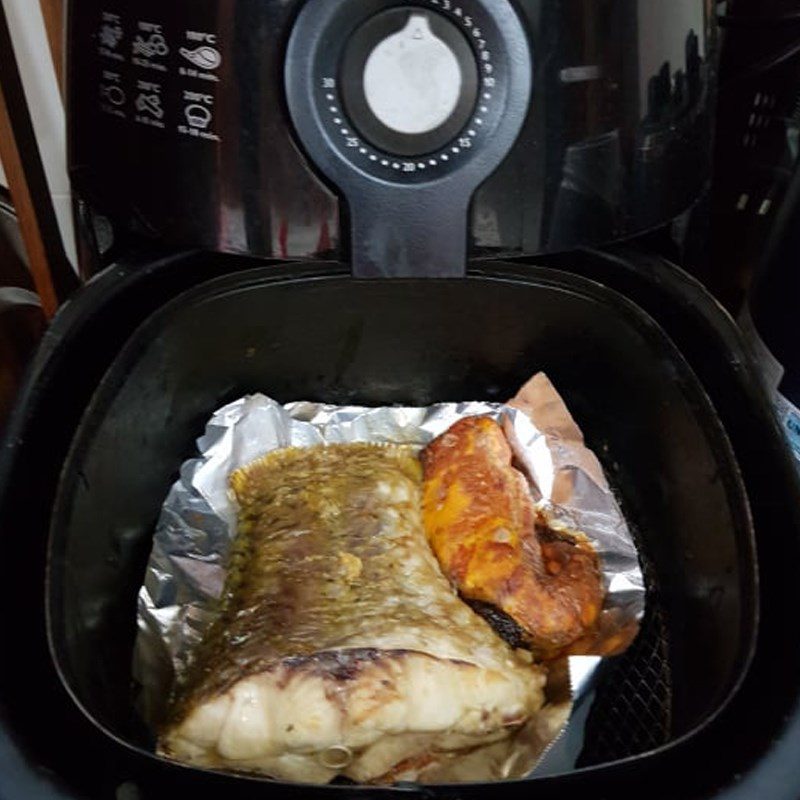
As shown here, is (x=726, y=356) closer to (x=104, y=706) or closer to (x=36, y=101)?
(x=104, y=706)

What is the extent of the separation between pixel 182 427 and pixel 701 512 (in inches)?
14.5

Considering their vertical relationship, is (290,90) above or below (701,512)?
above

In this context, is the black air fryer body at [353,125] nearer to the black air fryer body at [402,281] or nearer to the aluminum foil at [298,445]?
the black air fryer body at [402,281]

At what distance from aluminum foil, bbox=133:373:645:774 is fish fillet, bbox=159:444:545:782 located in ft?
0.14

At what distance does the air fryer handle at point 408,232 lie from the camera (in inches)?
20.8

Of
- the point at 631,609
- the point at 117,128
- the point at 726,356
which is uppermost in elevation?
the point at 117,128

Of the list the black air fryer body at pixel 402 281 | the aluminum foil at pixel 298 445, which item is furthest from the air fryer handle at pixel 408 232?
the aluminum foil at pixel 298 445

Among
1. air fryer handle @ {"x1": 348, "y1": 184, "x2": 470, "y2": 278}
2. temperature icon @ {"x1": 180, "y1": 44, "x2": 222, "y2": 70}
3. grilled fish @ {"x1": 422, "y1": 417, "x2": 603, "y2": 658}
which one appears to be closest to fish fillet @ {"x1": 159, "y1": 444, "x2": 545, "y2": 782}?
grilled fish @ {"x1": 422, "y1": 417, "x2": 603, "y2": 658}

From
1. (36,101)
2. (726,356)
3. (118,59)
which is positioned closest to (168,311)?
(118,59)

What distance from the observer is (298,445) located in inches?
30.0

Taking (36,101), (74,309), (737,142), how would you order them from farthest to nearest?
1. (36,101)
2. (737,142)
3. (74,309)

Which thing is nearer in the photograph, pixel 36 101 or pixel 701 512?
pixel 701 512

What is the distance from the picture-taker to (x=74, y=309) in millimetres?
607

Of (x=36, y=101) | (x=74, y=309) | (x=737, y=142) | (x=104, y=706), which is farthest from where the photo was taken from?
(x=36, y=101)
